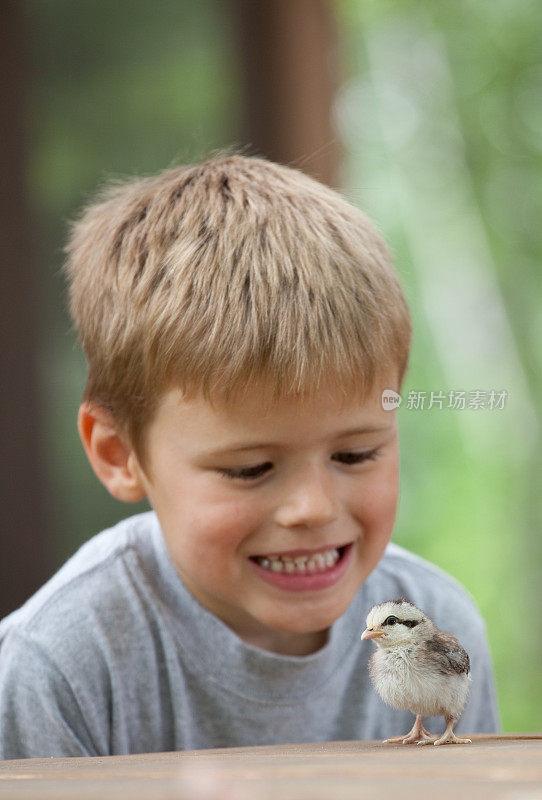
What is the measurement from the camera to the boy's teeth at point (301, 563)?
0.97 m

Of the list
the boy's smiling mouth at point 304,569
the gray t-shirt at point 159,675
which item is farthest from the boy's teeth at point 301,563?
the gray t-shirt at point 159,675

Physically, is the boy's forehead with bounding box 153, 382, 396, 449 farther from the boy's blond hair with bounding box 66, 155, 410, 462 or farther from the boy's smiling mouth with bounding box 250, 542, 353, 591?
the boy's smiling mouth with bounding box 250, 542, 353, 591

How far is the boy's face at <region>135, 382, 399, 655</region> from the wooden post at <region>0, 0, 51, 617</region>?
137 centimetres

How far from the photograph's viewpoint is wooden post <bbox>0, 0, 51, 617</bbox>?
235 centimetres

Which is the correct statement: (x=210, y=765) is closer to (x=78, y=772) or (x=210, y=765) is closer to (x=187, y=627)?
(x=78, y=772)

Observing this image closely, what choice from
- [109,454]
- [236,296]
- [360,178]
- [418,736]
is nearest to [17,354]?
[360,178]

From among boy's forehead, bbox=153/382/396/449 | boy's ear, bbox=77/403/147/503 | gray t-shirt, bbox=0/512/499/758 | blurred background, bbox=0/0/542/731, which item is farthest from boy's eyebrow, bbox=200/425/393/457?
blurred background, bbox=0/0/542/731

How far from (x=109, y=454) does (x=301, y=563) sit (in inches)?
12.0

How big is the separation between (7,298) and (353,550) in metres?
1.56

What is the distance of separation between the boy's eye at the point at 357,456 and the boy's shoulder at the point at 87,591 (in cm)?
39

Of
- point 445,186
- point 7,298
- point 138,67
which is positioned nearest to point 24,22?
point 138,67

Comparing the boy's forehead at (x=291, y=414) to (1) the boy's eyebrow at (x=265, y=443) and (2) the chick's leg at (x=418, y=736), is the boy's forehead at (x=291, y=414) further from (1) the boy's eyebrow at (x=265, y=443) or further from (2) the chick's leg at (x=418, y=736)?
(2) the chick's leg at (x=418, y=736)

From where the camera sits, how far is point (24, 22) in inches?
94.3

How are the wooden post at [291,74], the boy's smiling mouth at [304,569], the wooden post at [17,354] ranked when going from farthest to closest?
the wooden post at [291,74] < the wooden post at [17,354] < the boy's smiling mouth at [304,569]
